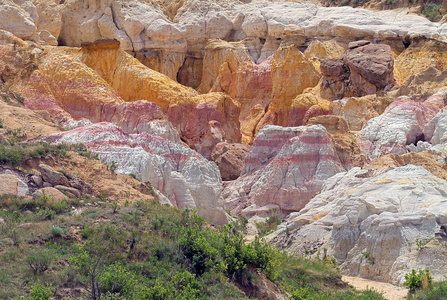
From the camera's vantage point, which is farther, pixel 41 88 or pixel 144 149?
pixel 41 88

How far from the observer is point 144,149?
109 feet

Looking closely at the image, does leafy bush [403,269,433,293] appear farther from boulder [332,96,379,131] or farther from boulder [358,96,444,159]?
boulder [332,96,379,131]

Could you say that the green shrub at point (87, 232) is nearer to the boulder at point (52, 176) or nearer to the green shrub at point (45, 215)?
the green shrub at point (45, 215)

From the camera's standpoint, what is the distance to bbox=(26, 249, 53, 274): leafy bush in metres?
16.7

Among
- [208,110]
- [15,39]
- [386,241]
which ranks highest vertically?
[386,241]

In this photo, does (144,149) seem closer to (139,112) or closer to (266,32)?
(139,112)

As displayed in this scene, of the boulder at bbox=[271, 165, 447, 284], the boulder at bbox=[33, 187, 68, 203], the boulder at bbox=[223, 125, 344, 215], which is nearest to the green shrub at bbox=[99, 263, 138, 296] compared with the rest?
the boulder at bbox=[33, 187, 68, 203]

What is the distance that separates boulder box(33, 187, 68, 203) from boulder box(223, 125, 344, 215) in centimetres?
1991

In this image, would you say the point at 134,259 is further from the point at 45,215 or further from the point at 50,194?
the point at 50,194

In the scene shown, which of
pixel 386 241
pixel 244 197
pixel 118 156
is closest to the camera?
pixel 386 241

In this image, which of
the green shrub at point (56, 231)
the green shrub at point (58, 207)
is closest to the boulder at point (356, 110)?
the green shrub at point (58, 207)

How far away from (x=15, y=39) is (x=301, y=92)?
65.5 ft

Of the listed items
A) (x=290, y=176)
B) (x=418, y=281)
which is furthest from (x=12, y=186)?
(x=290, y=176)

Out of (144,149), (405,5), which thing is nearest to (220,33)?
(405,5)
